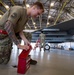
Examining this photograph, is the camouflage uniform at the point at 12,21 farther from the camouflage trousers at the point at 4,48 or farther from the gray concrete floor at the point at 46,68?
the gray concrete floor at the point at 46,68

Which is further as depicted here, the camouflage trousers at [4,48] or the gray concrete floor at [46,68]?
the camouflage trousers at [4,48]

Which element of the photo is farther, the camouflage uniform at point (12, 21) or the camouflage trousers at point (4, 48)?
the camouflage trousers at point (4, 48)

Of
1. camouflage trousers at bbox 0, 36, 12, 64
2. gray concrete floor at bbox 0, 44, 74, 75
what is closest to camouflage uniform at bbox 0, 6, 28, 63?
camouflage trousers at bbox 0, 36, 12, 64

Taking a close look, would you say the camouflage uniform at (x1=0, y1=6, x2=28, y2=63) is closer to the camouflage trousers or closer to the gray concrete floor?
the camouflage trousers

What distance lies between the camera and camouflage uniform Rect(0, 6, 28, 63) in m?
1.21

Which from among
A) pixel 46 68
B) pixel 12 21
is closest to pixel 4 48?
pixel 12 21

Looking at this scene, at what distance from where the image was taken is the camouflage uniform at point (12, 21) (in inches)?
47.4

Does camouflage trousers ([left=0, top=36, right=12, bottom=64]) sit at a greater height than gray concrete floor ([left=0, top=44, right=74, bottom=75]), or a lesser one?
greater

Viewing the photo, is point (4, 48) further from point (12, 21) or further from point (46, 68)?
point (46, 68)

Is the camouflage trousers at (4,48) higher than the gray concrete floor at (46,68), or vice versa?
the camouflage trousers at (4,48)

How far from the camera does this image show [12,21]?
3.88 ft

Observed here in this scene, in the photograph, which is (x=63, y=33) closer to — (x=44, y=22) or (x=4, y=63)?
(x=4, y=63)

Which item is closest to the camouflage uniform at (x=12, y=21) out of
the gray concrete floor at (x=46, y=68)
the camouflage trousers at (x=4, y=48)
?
the camouflage trousers at (x=4, y=48)

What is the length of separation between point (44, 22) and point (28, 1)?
8.35 metres
